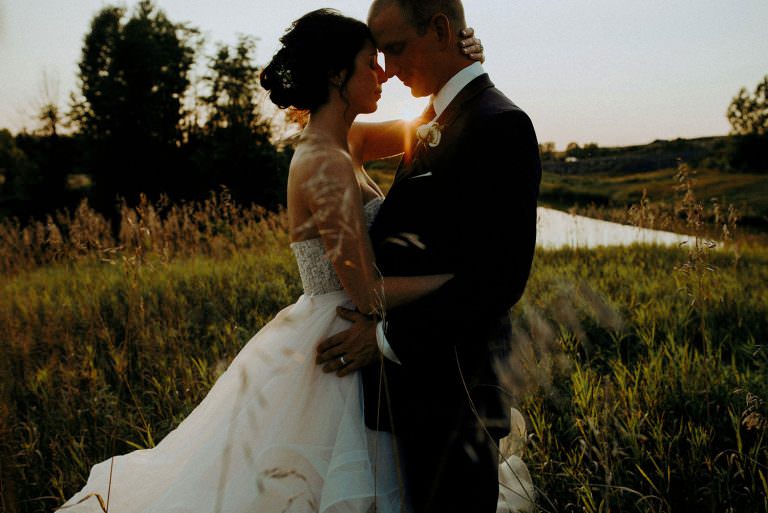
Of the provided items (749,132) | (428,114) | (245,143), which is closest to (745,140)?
(749,132)

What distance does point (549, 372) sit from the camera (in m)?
3.45

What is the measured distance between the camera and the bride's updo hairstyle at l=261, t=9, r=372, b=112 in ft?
7.89

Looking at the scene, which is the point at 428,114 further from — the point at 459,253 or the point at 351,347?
the point at 351,347

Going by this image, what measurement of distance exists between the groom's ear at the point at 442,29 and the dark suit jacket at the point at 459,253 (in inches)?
19.4

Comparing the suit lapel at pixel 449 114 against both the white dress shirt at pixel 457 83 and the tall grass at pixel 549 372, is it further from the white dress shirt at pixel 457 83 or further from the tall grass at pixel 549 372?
the tall grass at pixel 549 372

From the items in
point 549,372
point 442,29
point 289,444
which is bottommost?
point 549,372

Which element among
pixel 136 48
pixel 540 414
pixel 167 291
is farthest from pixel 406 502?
pixel 136 48

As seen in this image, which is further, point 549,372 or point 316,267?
point 549,372

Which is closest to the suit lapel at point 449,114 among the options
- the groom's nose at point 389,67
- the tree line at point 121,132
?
the groom's nose at point 389,67

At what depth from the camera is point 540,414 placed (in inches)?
124

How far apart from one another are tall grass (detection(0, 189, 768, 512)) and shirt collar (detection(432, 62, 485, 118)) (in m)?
1.18

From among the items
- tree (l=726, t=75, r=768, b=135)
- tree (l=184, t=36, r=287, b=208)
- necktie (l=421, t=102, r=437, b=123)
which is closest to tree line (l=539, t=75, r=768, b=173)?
tree (l=726, t=75, r=768, b=135)

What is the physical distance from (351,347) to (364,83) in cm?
124

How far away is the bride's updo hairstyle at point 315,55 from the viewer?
240 centimetres
